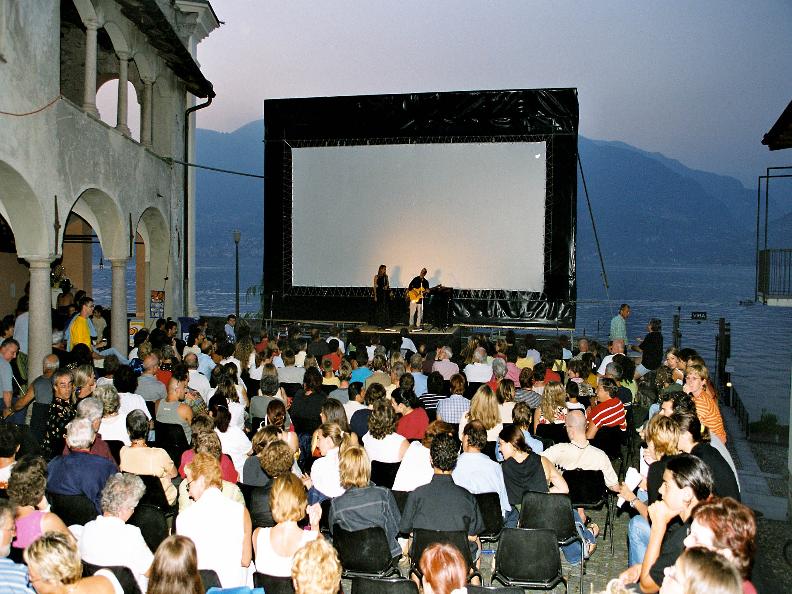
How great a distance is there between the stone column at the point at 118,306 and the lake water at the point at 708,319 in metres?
10.4

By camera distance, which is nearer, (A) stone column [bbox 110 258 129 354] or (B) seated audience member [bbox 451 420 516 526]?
(B) seated audience member [bbox 451 420 516 526]

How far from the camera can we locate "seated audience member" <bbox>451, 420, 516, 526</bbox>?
5418mm

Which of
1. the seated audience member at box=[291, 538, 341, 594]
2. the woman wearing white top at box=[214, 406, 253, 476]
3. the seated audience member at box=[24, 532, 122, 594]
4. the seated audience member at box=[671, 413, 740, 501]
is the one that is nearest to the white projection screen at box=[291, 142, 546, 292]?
the woman wearing white top at box=[214, 406, 253, 476]

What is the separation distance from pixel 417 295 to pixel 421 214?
2.74 meters

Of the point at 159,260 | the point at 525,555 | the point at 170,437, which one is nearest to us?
the point at 525,555

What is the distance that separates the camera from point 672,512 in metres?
3.90

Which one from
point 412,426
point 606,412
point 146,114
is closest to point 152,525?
point 412,426

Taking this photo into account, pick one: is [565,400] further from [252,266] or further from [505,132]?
[252,266]

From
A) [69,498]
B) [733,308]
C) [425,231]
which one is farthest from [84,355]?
[733,308]

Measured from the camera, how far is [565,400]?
7363mm

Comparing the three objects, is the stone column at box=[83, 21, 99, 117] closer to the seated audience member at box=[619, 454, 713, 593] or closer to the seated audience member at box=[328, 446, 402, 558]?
the seated audience member at box=[328, 446, 402, 558]

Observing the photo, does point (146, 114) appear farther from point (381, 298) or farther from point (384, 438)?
point (384, 438)

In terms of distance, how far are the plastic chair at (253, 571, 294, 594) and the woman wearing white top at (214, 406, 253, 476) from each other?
2313 millimetres

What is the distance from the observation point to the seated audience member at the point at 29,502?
406cm
